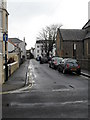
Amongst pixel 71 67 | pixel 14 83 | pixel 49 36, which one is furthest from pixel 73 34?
pixel 14 83

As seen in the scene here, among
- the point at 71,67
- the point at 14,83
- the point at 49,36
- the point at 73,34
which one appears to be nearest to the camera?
the point at 14,83

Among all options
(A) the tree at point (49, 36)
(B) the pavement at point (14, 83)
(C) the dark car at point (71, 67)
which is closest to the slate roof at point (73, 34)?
(A) the tree at point (49, 36)

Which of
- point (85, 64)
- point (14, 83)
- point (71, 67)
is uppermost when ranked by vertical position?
point (85, 64)

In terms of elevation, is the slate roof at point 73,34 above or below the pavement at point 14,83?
above

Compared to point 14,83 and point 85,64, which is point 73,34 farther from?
point 14,83

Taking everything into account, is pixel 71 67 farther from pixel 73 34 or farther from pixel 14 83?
pixel 73 34

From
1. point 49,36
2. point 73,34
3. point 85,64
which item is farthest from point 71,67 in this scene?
point 49,36

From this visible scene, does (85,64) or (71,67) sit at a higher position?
(85,64)

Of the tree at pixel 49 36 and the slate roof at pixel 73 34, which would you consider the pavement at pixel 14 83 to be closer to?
the slate roof at pixel 73 34

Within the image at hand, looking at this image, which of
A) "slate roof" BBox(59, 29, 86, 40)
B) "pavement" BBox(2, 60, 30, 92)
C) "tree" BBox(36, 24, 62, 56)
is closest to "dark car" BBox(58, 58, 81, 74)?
"pavement" BBox(2, 60, 30, 92)

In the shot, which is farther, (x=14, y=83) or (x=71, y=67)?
(x=71, y=67)

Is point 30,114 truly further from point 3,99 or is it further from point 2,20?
point 2,20

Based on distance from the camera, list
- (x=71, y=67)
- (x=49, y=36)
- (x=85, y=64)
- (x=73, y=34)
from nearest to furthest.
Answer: (x=71, y=67) → (x=85, y=64) → (x=73, y=34) → (x=49, y=36)

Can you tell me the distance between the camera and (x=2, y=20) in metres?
25.7
